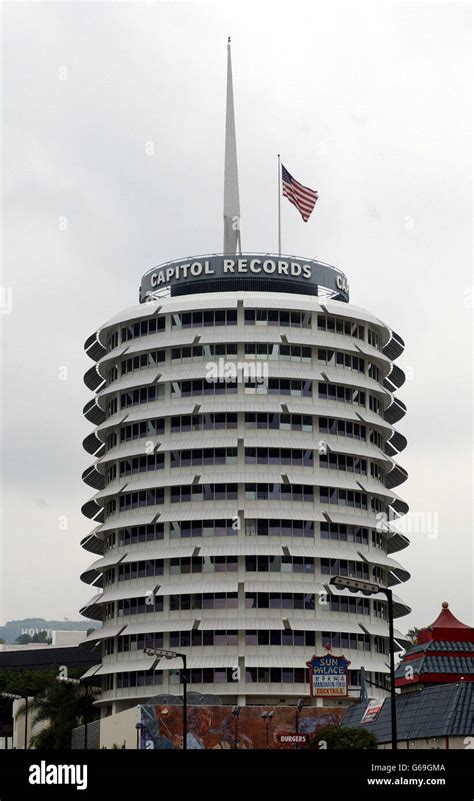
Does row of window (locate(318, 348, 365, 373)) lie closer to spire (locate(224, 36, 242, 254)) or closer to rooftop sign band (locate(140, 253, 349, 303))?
rooftop sign band (locate(140, 253, 349, 303))

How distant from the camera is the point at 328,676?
106000mm

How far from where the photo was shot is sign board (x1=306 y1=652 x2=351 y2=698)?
10562cm

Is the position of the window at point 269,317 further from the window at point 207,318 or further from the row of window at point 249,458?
the row of window at point 249,458

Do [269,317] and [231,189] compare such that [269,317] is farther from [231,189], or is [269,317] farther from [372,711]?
[372,711]

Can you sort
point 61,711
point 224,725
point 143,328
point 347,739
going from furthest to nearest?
point 61,711 < point 143,328 < point 224,725 < point 347,739

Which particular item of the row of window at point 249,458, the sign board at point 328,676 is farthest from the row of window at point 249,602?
the row of window at point 249,458

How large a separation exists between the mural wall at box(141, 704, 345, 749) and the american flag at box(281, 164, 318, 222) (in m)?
42.0

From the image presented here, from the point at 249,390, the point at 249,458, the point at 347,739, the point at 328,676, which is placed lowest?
the point at 347,739

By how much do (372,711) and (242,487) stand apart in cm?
3145

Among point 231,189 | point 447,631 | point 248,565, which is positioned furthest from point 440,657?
point 231,189

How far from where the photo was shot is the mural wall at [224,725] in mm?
103875

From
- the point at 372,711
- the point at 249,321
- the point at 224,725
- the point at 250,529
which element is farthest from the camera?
the point at 249,321

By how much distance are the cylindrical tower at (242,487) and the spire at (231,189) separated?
6642mm

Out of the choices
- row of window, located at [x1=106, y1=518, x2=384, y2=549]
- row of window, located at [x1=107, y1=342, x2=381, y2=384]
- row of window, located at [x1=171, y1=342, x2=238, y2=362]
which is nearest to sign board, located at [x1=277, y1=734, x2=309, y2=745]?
row of window, located at [x1=106, y1=518, x2=384, y2=549]
